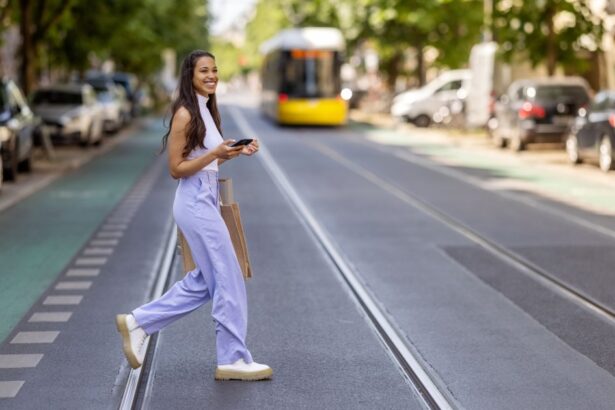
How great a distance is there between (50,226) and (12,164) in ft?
19.6

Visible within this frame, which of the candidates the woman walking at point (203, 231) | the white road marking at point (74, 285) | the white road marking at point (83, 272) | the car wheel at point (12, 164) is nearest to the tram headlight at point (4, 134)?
the car wheel at point (12, 164)

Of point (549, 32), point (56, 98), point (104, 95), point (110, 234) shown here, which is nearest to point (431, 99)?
point (104, 95)

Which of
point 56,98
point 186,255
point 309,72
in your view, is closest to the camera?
point 186,255

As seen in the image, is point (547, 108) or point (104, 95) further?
point (104, 95)

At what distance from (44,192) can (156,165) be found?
7.27 meters

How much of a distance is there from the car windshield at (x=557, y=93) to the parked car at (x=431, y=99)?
15.8 metres

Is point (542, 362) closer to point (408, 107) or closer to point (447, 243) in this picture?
point (447, 243)

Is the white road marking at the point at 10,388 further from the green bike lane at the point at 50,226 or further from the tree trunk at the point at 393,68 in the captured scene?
the tree trunk at the point at 393,68

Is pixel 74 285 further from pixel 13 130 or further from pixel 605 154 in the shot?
pixel 605 154

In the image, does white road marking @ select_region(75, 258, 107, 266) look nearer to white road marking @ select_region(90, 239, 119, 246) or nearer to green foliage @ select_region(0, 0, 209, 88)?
white road marking @ select_region(90, 239, 119, 246)

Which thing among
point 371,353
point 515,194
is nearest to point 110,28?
point 515,194

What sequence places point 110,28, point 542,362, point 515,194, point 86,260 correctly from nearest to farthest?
1. point 542,362
2. point 86,260
3. point 515,194
4. point 110,28

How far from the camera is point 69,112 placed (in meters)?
32.3

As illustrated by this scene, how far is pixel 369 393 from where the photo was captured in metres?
6.75
